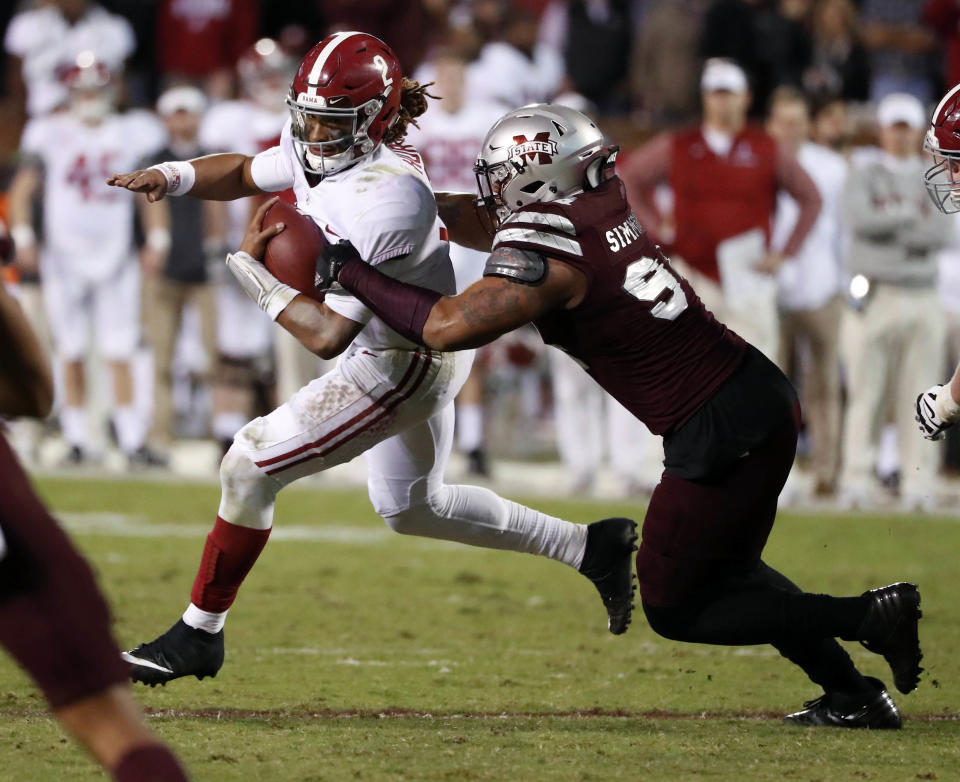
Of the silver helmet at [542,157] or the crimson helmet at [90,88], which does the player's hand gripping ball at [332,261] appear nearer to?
the silver helmet at [542,157]

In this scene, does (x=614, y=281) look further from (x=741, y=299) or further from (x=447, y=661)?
(x=741, y=299)

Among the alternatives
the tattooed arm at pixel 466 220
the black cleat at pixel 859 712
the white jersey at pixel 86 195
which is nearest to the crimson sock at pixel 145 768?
the black cleat at pixel 859 712

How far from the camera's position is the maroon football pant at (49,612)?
248 cm

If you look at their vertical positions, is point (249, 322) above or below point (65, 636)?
above

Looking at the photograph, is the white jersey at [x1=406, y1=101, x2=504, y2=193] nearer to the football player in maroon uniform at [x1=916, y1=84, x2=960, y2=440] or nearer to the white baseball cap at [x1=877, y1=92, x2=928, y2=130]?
the white baseball cap at [x1=877, y1=92, x2=928, y2=130]

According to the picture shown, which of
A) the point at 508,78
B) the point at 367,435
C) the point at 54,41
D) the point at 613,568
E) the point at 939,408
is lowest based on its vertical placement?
the point at 613,568

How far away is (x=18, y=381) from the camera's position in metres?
2.64

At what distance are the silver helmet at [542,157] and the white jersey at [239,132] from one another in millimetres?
5196

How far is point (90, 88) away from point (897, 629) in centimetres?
676

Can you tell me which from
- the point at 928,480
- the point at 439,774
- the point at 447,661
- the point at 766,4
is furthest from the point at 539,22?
the point at 439,774

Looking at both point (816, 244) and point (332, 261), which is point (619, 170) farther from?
point (332, 261)

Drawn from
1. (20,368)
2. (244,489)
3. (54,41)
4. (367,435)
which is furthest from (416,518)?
(54,41)

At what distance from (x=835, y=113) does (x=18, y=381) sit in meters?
7.23

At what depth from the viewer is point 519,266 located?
3613mm
